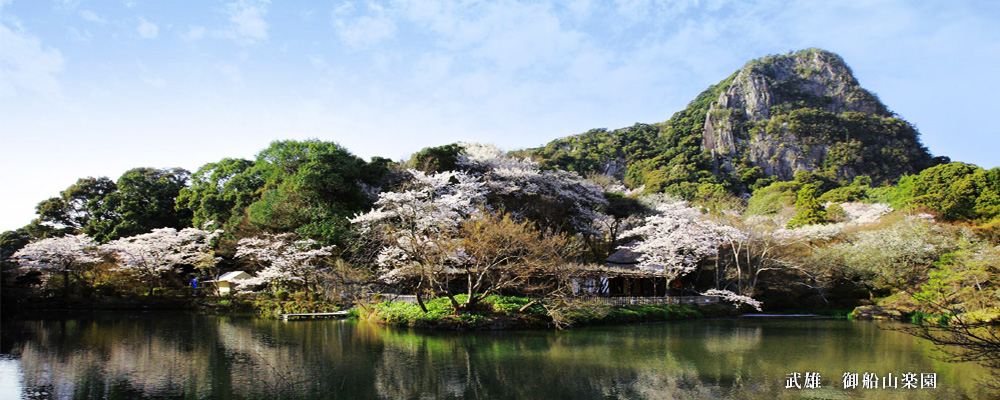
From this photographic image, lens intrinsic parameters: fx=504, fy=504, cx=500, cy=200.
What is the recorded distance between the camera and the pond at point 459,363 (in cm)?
933

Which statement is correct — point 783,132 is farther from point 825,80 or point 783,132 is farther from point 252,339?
point 252,339

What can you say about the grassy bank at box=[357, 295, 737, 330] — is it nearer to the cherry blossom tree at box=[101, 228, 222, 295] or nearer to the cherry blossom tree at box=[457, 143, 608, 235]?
the cherry blossom tree at box=[457, 143, 608, 235]

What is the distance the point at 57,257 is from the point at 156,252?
4346 millimetres

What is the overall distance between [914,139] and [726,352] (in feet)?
209

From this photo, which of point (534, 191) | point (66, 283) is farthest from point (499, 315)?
point (66, 283)

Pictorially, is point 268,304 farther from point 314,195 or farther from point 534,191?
point 534,191

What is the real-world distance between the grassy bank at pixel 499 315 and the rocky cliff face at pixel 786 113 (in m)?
45.6

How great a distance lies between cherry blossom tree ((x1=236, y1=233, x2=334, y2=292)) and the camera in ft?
74.5

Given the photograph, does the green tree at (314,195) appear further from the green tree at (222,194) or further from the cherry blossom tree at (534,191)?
the cherry blossom tree at (534,191)

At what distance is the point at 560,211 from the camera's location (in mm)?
27719

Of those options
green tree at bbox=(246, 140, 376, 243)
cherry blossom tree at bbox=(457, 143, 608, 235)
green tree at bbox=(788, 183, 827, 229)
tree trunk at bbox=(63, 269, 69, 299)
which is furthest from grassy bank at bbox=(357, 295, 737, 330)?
green tree at bbox=(788, 183, 827, 229)

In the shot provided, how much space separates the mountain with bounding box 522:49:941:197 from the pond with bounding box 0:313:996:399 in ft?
110

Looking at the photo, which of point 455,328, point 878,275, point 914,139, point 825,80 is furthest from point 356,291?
point 825,80

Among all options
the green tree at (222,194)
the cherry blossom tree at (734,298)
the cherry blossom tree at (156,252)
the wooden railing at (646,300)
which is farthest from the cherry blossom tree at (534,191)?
the cherry blossom tree at (156,252)
